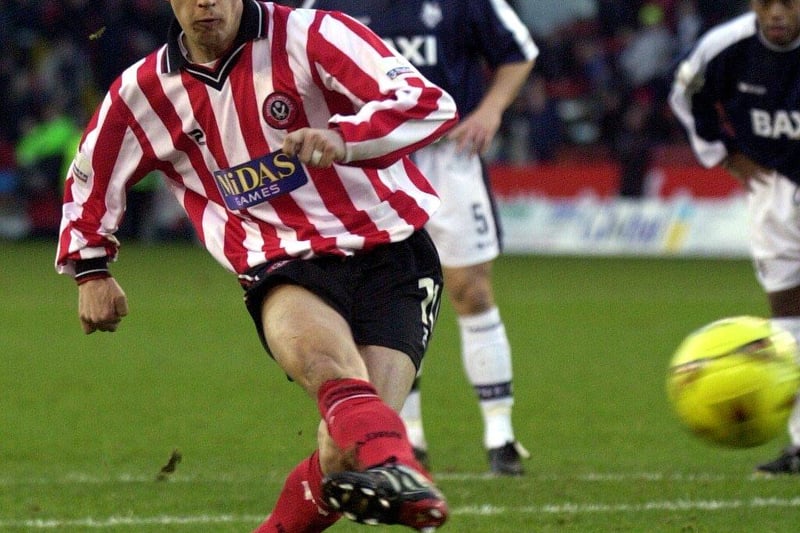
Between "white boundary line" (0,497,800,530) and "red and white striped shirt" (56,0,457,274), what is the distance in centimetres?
A: 121

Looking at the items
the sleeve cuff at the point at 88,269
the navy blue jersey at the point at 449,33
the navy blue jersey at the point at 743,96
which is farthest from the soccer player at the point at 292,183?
the navy blue jersey at the point at 743,96

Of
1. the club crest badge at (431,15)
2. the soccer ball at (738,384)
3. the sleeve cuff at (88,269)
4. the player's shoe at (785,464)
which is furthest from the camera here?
the club crest badge at (431,15)

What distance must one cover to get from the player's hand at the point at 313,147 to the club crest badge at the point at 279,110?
0.47m

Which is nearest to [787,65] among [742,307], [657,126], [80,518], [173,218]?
[80,518]

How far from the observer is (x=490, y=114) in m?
6.93

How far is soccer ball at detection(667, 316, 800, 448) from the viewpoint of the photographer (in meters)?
4.77

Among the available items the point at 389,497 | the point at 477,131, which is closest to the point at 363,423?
the point at 389,497

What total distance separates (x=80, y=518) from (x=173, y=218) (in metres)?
15.7

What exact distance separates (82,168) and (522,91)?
55.3 feet

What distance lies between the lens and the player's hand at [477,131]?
6852 millimetres

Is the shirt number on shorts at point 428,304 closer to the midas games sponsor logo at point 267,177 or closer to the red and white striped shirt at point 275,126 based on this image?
the red and white striped shirt at point 275,126

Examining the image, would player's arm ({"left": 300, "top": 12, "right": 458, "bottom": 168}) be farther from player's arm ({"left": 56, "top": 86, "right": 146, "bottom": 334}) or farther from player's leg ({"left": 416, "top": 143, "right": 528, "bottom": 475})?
player's leg ({"left": 416, "top": 143, "right": 528, "bottom": 475})

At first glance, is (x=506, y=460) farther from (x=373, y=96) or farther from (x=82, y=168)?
(x=373, y=96)

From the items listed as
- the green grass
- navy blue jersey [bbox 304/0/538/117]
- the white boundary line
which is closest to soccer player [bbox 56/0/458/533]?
the white boundary line
